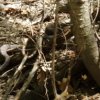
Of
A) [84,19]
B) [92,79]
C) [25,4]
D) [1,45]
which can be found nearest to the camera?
[84,19]

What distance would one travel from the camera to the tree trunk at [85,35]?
3.51 metres

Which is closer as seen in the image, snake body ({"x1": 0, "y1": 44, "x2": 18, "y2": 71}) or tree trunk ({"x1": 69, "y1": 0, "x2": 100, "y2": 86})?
A: tree trunk ({"x1": 69, "y1": 0, "x2": 100, "y2": 86})

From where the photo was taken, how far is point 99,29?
459 centimetres

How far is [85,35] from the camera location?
3.62 metres

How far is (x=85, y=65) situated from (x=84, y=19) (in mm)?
591

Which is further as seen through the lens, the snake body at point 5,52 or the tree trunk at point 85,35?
the snake body at point 5,52

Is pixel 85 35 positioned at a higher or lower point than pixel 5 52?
higher

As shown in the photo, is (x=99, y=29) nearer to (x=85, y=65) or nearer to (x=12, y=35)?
(x=85, y=65)

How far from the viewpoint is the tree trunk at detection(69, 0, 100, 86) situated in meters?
3.51

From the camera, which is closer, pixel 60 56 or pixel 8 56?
pixel 60 56

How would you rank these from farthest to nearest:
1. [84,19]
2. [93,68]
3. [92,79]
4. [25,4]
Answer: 1. [25,4]
2. [92,79]
3. [93,68]
4. [84,19]

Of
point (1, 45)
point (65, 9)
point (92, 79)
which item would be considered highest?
point (65, 9)

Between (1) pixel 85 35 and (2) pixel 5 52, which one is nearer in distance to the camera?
(1) pixel 85 35

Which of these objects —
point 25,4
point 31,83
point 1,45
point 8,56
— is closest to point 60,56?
point 31,83
